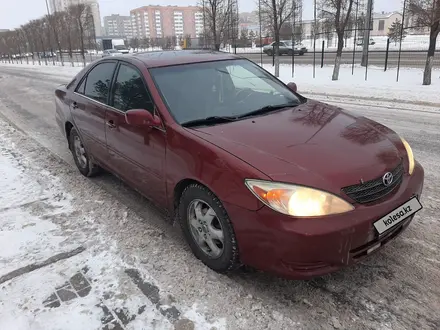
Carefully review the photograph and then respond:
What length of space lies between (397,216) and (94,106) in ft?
10.6

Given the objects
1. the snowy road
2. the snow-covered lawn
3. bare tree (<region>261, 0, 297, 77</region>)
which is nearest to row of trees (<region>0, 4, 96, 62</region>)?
bare tree (<region>261, 0, 297, 77</region>)

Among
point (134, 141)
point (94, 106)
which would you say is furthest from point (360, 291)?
point (94, 106)

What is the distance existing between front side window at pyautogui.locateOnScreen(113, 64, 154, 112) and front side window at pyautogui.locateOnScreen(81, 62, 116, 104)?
23 centimetres

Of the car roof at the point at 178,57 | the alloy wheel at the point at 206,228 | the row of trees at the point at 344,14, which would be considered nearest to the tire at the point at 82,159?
the car roof at the point at 178,57

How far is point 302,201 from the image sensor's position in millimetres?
2309

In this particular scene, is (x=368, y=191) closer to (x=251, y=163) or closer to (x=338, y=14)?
(x=251, y=163)

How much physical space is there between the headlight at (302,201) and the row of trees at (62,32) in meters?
36.3

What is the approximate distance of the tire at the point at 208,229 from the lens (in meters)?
2.62

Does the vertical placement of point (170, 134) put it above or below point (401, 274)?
above

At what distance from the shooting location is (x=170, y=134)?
304 cm

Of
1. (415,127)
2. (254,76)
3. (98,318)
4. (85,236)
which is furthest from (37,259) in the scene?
(415,127)

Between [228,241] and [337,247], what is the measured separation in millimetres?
718

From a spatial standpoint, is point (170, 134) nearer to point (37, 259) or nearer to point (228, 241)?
point (228, 241)

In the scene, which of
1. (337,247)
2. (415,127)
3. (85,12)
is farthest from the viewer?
(85,12)
